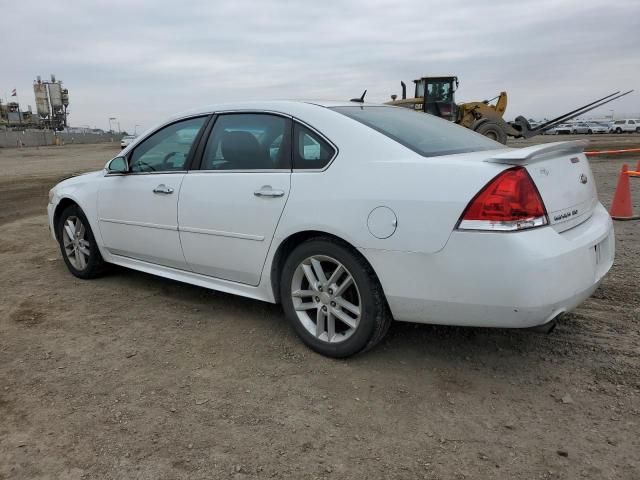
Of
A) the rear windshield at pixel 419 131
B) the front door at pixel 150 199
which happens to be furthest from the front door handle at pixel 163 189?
the rear windshield at pixel 419 131

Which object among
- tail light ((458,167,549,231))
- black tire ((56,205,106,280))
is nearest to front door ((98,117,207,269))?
black tire ((56,205,106,280))

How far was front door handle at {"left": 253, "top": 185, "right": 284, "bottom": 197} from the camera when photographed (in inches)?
126

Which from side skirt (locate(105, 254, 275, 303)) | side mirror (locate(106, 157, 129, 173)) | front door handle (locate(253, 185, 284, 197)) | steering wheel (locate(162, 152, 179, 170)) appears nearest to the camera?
front door handle (locate(253, 185, 284, 197))

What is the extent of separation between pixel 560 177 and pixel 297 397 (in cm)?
181

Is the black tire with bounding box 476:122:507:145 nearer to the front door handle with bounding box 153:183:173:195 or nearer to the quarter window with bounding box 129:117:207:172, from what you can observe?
the quarter window with bounding box 129:117:207:172

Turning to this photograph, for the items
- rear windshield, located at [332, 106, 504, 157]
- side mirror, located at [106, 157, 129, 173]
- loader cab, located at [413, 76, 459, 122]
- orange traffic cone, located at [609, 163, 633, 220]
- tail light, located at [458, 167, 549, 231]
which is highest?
loader cab, located at [413, 76, 459, 122]

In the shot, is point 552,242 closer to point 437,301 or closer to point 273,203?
point 437,301

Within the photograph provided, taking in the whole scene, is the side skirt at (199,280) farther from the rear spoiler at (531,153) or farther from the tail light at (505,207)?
the rear spoiler at (531,153)

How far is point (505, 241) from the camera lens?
2453 millimetres

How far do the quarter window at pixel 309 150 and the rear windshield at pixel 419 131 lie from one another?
0.83 feet

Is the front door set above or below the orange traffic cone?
above

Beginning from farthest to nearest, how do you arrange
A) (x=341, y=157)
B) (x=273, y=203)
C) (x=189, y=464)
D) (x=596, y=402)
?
(x=273, y=203) < (x=341, y=157) < (x=596, y=402) < (x=189, y=464)

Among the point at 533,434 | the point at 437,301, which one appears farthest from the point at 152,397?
the point at 533,434

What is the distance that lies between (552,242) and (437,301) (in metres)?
0.62
